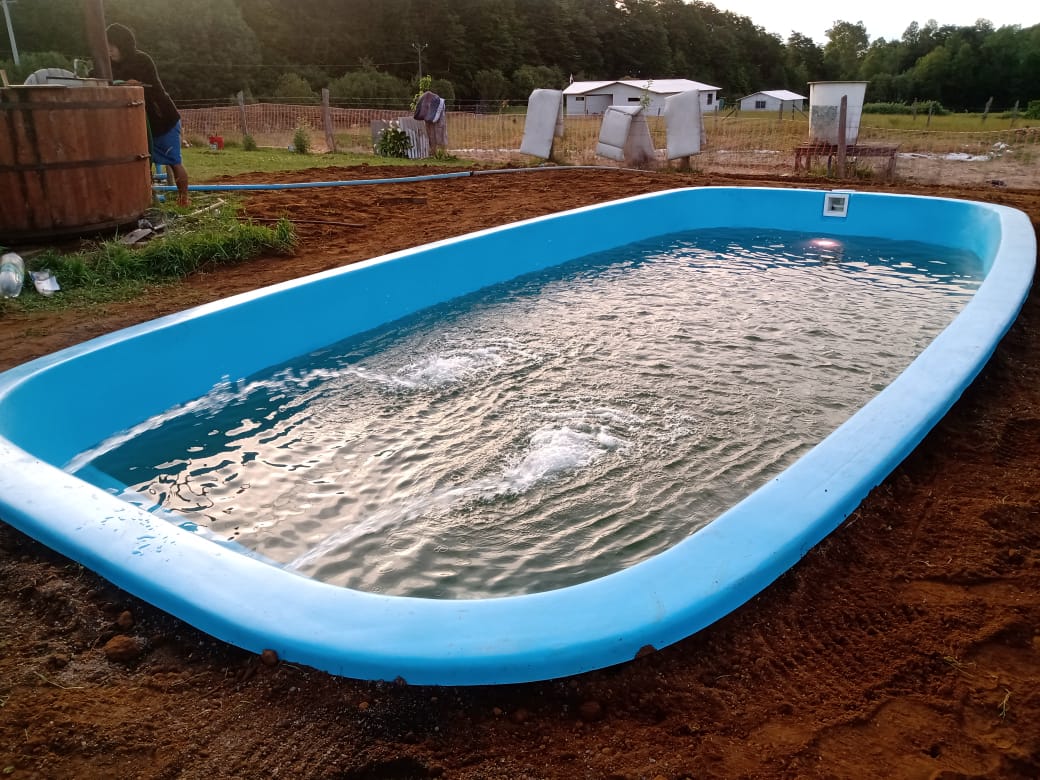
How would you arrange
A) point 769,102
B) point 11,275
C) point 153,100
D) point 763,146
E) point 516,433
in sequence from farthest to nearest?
point 769,102 → point 763,146 → point 153,100 → point 11,275 → point 516,433

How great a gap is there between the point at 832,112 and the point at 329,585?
1106 cm

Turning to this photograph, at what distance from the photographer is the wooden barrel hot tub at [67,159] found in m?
4.61

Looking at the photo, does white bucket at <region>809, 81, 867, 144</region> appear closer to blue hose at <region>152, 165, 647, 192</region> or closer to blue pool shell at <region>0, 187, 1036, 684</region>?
blue hose at <region>152, 165, 647, 192</region>

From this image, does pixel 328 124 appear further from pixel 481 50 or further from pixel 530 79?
pixel 481 50

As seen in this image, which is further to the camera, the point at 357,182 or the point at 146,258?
the point at 357,182

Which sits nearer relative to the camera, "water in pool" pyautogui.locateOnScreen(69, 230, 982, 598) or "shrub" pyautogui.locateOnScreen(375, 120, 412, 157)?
"water in pool" pyautogui.locateOnScreen(69, 230, 982, 598)

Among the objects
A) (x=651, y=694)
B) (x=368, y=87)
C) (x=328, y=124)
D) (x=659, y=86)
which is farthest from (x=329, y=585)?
(x=659, y=86)

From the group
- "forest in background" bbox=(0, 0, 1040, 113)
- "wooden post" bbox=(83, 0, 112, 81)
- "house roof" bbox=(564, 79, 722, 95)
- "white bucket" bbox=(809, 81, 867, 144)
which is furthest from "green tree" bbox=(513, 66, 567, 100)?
"wooden post" bbox=(83, 0, 112, 81)

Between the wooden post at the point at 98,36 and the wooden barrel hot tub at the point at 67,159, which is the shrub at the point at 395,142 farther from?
the wooden barrel hot tub at the point at 67,159

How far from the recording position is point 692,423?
125 inches

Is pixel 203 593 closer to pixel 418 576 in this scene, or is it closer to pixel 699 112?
→ pixel 418 576

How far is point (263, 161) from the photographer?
10.9m

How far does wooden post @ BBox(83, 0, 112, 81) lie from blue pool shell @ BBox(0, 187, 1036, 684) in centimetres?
328

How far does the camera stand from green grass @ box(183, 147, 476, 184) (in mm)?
9441
